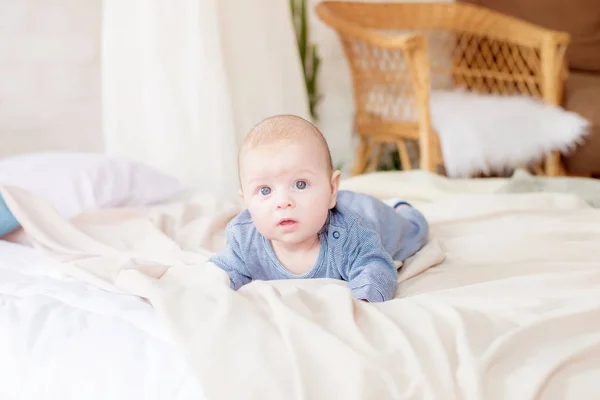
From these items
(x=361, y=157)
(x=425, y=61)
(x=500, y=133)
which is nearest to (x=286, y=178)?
(x=425, y=61)

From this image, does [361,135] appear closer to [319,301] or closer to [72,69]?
[72,69]

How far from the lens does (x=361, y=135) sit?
3.59 meters

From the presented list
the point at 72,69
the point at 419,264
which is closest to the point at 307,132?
the point at 419,264

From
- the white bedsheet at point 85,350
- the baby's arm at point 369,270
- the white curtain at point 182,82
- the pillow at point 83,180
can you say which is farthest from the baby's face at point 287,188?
the white curtain at point 182,82

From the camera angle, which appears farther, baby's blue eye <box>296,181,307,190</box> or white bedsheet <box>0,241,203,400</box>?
baby's blue eye <box>296,181,307,190</box>

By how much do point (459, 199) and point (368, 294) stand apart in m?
0.91

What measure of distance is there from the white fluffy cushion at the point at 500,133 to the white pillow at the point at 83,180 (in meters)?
1.25

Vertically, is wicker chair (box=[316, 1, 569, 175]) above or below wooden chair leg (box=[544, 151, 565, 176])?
above

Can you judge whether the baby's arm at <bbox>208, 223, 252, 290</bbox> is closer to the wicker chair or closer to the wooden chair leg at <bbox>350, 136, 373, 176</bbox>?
the wicker chair

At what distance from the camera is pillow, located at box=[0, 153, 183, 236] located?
2117mm

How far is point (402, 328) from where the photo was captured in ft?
3.76

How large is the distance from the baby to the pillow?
0.76 metres

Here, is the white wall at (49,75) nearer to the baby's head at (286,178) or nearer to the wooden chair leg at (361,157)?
the wooden chair leg at (361,157)

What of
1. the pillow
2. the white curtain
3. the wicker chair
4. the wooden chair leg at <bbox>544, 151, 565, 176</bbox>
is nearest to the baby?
the pillow
